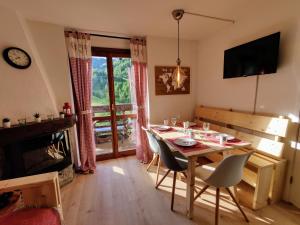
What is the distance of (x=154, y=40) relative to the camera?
299 cm

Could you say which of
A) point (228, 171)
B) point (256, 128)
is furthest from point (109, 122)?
point (256, 128)

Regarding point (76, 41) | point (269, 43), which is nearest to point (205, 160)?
point (269, 43)

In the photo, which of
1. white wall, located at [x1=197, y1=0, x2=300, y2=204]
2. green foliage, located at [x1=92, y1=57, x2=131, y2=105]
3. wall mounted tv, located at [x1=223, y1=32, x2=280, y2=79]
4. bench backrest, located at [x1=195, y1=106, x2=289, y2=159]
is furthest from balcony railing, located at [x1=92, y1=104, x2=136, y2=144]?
wall mounted tv, located at [x1=223, y1=32, x2=280, y2=79]

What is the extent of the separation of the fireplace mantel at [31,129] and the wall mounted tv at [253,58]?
2.69 meters

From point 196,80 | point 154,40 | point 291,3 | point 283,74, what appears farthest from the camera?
point 196,80

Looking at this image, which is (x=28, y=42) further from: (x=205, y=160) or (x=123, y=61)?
(x=205, y=160)

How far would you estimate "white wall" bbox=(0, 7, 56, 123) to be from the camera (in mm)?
1926

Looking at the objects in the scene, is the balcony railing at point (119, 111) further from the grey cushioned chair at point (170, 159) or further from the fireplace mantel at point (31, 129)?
the grey cushioned chair at point (170, 159)

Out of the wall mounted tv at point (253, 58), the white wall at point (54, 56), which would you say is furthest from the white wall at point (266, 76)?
the white wall at point (54, 56)

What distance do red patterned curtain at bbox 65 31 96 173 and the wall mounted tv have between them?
235 centimetres

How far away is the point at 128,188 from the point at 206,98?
2.30 metres

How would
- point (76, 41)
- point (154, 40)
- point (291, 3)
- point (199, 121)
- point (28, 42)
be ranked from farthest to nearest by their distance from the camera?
point (199, 121), point (154, 40), point (76, 41), point (28, 42), point (291, 3)

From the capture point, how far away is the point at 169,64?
10.4 feet

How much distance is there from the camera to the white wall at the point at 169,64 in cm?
303
